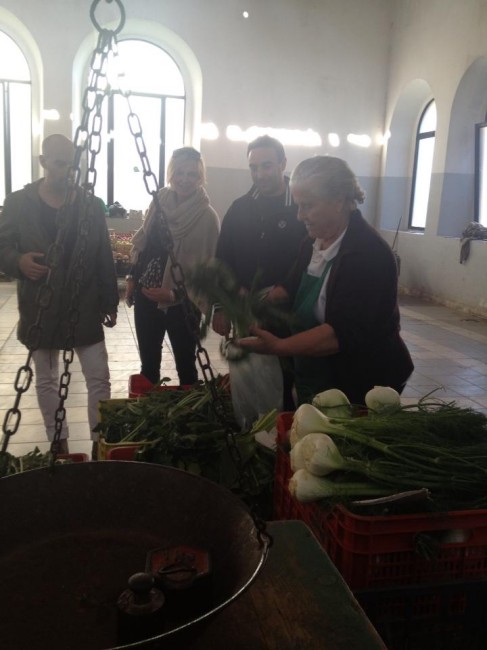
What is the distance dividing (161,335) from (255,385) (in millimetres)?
1055

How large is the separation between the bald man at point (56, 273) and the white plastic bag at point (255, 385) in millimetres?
633

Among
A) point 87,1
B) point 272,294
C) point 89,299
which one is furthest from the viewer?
point 87,1

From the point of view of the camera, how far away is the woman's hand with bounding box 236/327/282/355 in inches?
66.4

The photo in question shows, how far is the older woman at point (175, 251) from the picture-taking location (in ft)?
8.71

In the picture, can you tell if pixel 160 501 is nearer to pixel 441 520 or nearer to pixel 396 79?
pixel 441 520

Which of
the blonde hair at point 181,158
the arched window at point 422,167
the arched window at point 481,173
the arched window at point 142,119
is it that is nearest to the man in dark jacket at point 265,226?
the blonde hair at point 181,158

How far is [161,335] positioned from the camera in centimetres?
281

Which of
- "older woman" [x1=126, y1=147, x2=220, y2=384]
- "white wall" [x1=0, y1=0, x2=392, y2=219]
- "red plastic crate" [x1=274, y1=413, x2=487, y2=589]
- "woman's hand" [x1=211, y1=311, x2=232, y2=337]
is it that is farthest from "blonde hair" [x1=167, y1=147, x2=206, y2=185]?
"white wall" [x1=0, y1=0, x2=392, y2=219]

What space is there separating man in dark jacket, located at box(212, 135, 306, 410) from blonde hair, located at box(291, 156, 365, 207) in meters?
0.65

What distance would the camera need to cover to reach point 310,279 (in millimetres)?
1891

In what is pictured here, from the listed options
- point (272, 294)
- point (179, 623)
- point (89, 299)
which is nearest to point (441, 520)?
point (179, 623)

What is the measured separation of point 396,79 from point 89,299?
8.06 metres

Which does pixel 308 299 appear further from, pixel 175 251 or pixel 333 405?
pixel 175 251

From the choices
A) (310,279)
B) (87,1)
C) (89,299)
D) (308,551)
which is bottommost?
(308,551)
